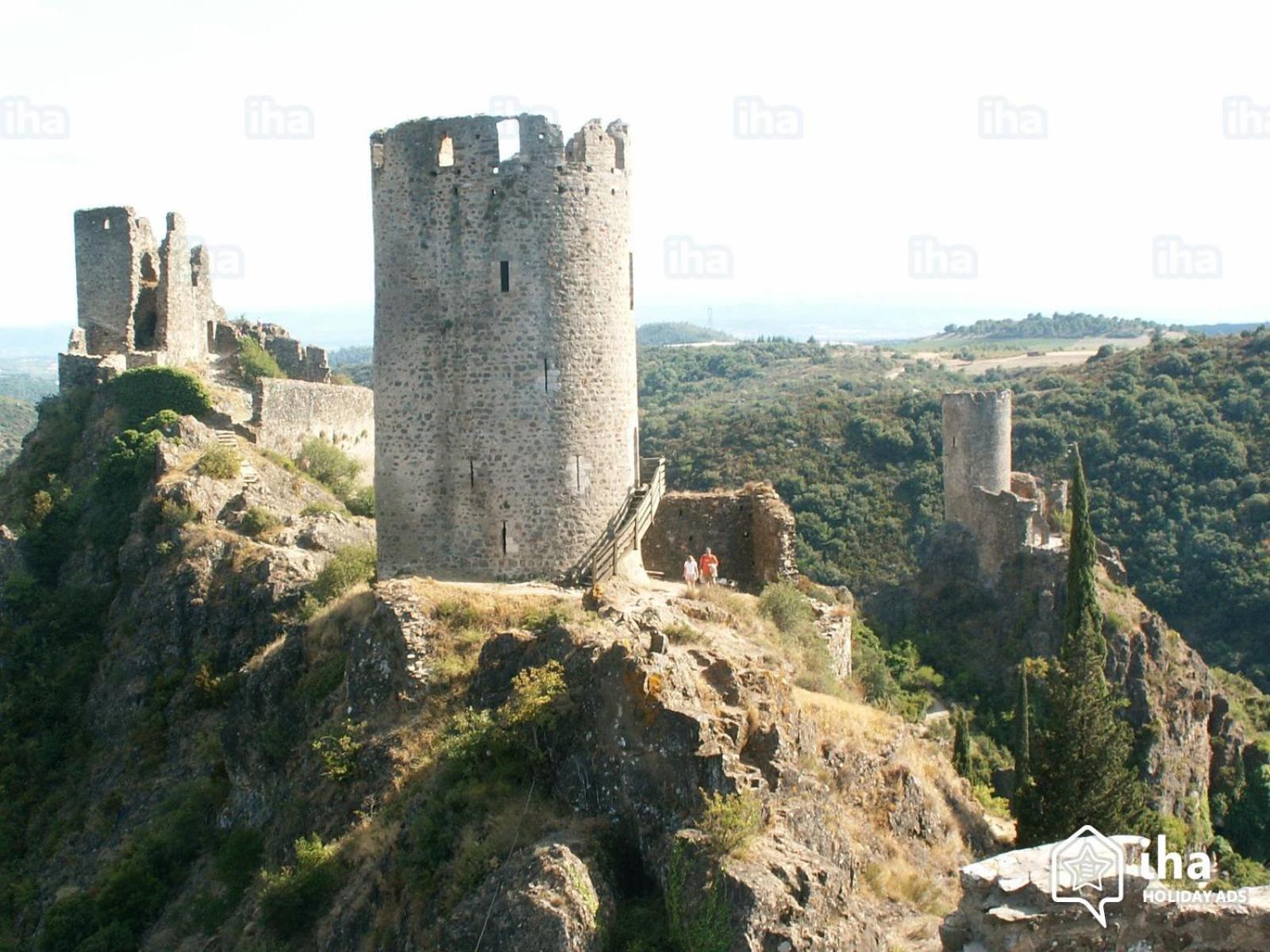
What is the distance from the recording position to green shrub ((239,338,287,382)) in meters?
35.9

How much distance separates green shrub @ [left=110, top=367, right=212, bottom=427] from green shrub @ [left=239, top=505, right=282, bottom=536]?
6729 millimetres

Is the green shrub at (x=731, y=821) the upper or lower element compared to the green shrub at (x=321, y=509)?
lower

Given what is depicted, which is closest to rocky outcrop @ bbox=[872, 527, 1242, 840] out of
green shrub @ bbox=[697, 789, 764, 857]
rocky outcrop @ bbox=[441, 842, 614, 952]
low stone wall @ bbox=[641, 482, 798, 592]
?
low stone wall @ bbox=[641, 482, 798, 592]

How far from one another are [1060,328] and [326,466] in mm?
133606

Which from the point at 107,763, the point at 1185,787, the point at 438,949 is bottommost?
the point at 1185,787

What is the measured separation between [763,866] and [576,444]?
762 cm

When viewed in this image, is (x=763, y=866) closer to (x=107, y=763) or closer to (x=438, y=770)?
(x=438, y=770)

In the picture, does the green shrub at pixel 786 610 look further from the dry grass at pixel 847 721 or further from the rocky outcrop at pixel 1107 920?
the rocky outcrop at pixel 1107 920

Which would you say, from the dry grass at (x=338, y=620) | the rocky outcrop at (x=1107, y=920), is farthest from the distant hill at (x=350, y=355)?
the rocky outcrop at (x=1107, y=920)

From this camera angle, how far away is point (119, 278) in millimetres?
33812

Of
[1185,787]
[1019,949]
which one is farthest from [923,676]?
[1019,949]

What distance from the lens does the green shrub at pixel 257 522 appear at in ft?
76.6

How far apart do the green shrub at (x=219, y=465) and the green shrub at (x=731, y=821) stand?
54.9 feet

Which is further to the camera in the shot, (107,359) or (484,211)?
(107,359)
